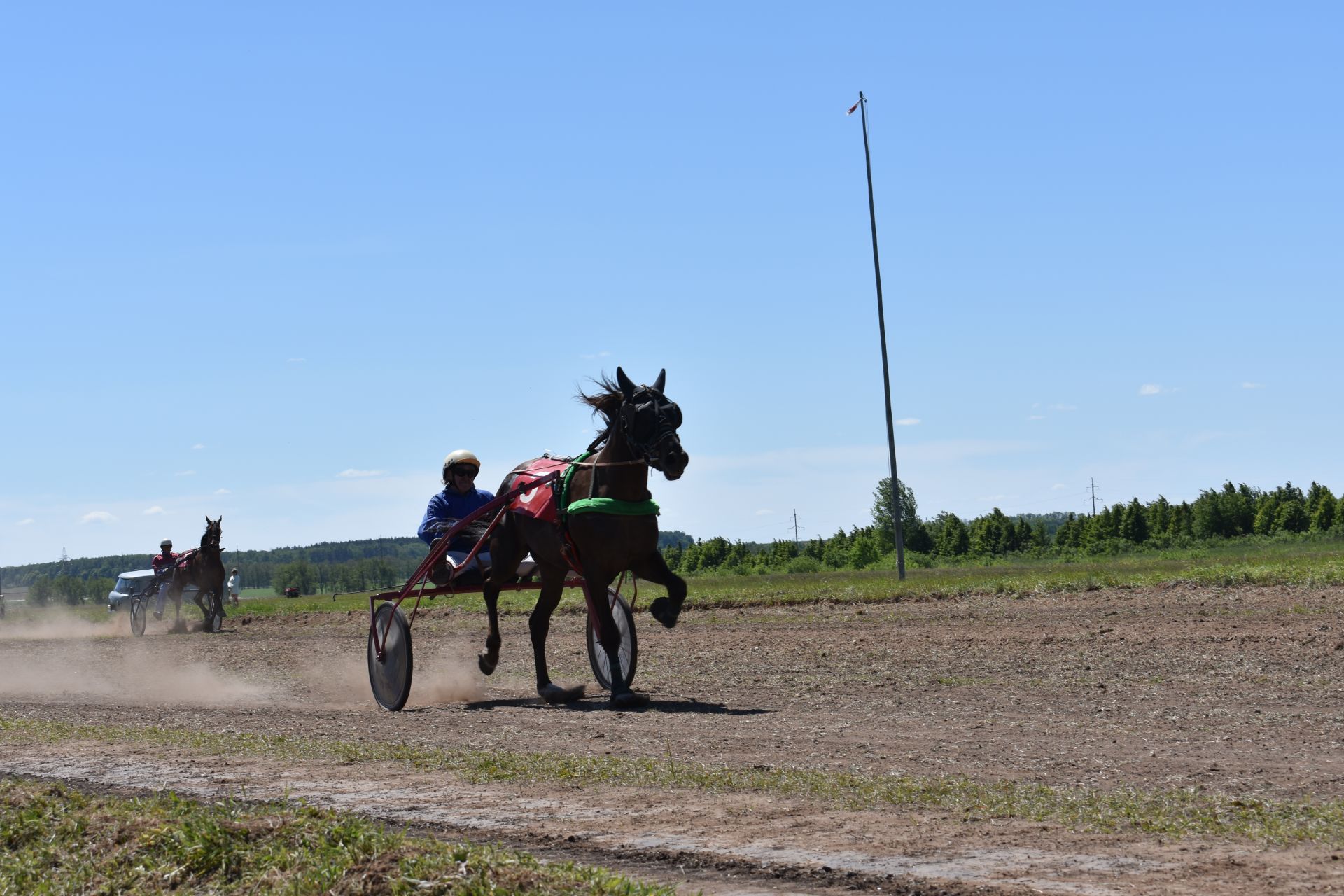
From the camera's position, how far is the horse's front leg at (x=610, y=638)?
12336 mm

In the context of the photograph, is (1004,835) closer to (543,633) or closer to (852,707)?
(852,707)

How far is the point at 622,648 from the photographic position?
1382 centimetres

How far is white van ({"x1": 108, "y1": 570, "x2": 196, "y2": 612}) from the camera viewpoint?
39125 millimetres

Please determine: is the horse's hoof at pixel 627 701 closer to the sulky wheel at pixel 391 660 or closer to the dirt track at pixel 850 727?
the dirt track at pixel 850 727

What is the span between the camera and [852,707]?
464 inches

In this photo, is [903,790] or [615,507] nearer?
[903,790]

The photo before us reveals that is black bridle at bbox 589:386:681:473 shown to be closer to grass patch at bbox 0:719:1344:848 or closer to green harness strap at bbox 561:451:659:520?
green harness strap at bbox 561:451:659:520

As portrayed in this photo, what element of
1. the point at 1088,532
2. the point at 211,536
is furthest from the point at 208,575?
the point at 1088,532

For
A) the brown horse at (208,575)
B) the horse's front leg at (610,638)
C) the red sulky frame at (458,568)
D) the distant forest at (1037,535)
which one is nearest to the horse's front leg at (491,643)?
the red sulky frame at (458,568)

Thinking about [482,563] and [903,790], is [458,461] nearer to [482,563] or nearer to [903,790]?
[482,563]

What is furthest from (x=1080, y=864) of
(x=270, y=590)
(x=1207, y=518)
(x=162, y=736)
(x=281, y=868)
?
(x=270, y=590)

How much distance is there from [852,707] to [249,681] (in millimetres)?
10246

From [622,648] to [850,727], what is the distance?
377 centimetres

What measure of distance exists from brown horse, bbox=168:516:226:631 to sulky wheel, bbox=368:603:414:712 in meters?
19.2
